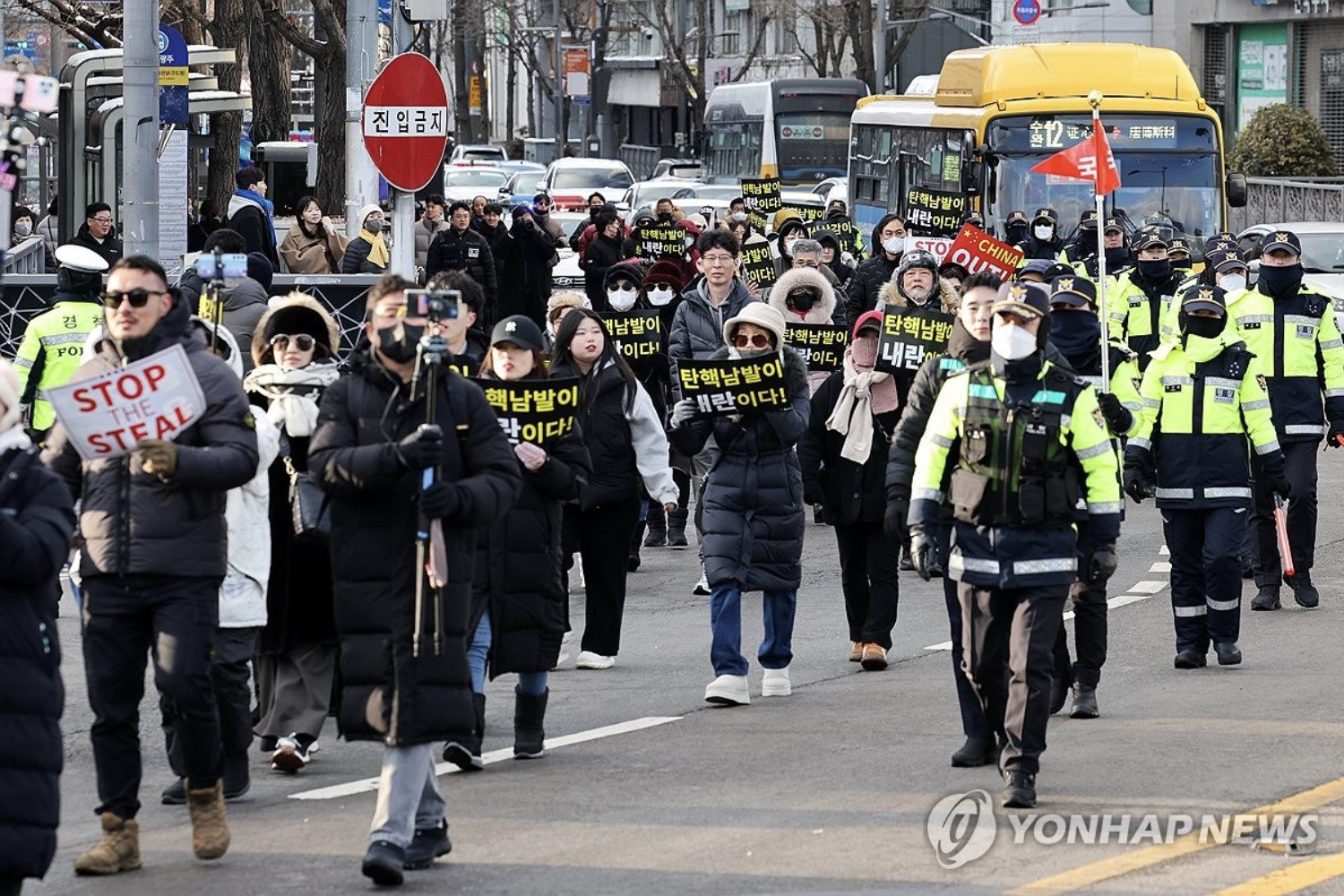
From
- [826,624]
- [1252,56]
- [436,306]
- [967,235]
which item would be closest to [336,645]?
[436,306]

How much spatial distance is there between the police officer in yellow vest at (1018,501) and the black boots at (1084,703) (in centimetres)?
164

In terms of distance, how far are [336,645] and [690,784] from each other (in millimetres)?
1459

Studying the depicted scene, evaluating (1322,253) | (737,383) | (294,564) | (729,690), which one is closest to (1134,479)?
(737,383)

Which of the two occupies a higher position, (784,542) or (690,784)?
(784,542)

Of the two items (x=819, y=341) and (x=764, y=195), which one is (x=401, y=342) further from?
(x=764, y=195)

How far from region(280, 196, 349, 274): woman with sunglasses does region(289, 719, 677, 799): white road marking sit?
12.0 metres

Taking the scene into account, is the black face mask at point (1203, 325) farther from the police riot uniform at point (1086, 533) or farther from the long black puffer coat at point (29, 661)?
the long black puffer coat at point (29, 661)

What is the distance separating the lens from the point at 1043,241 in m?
22.3

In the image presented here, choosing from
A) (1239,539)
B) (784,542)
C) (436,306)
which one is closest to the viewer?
(436,306)

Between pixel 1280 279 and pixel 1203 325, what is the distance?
2289 millimetres

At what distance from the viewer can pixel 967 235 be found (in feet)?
59.3

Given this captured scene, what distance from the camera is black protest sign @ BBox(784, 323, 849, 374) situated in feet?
44.6

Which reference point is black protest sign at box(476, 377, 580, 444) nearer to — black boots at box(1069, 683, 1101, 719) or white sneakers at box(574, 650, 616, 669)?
white sneakers at box(574, 650, 616, 669)

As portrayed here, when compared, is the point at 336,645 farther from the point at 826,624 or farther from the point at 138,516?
the point at 826,624
